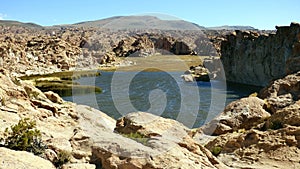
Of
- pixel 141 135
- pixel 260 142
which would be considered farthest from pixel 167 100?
pixel 141 135

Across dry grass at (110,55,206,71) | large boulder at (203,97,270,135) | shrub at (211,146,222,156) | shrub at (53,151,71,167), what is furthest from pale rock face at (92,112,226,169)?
dry grass at (110,55,206,71)

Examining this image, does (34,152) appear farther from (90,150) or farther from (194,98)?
(194,98)

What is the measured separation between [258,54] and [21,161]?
75.5 m

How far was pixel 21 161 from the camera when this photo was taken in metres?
8.71

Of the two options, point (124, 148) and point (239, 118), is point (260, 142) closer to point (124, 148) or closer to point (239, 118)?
point (239, 118)

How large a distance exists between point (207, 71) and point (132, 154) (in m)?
83.6

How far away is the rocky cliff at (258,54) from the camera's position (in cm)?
6738

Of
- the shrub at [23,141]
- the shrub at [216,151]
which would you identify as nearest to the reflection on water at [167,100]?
the shrub at [216,151]

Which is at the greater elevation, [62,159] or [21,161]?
[21,161]

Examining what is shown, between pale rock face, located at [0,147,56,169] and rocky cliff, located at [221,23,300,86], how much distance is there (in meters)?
56.9

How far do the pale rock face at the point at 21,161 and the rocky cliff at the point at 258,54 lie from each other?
187ft

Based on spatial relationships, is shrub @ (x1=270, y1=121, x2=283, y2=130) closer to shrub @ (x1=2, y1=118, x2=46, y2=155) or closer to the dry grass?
shrub @ (x1=2, y1=118, x2=46, y2=155)

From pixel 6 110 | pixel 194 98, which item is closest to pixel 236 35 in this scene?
pixel 194 98

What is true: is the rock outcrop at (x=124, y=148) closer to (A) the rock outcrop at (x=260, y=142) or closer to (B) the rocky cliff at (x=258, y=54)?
(A) the rock outcrop at (x=260, y=142)
